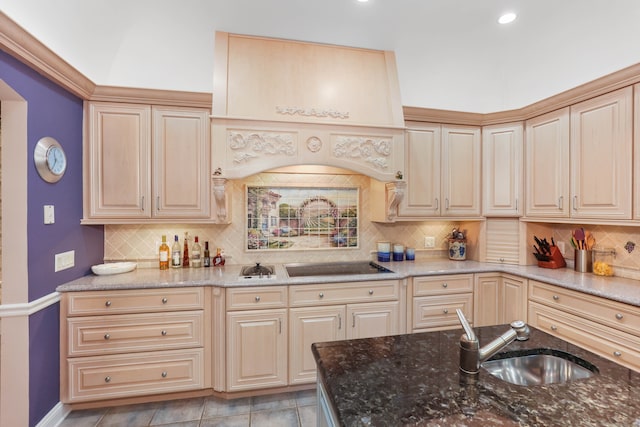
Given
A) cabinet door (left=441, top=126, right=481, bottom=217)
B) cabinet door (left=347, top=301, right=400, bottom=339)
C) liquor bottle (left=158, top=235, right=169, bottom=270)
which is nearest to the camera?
cabinet door (left=347, top=301, right=400, bottom=339)

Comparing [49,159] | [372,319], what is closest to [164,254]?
[49,159]

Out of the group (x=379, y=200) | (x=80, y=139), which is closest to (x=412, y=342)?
(x=379, y=200)

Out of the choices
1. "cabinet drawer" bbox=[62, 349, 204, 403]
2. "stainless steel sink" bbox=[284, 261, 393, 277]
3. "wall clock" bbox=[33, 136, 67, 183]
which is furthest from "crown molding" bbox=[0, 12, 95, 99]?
"stainless steel sink" bbox=[284, 261, 393, 277]

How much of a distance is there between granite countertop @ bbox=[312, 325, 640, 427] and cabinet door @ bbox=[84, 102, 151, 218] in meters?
2.08

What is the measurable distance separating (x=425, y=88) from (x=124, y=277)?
10.5 feet

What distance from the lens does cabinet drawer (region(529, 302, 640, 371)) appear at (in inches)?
75.8

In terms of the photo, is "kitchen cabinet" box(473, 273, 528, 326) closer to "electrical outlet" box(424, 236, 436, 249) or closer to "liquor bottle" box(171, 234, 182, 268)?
"electrical outlet" box(424, 236, 436, 249)

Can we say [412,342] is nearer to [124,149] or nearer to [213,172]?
[213,172]

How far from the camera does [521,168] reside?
9.55 feet

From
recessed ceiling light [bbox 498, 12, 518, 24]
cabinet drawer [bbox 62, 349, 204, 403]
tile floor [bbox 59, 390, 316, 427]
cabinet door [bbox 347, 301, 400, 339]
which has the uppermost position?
recessed ceiling light [bbox 498, 12, 518, 24]

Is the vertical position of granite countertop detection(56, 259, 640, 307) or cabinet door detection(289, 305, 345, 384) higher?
granite countertop detection(56, 259, 640, 307)

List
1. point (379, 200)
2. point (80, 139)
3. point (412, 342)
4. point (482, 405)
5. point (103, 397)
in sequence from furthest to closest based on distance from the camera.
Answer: point (379, 200)
point (80, 139)
point (103, 397)
point (412, 342)
point (482, 405)

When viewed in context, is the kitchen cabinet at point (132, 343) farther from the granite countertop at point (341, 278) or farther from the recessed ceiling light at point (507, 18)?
the recessed ceiling light at point (507, 18)

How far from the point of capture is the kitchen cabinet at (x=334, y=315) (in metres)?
2.44
